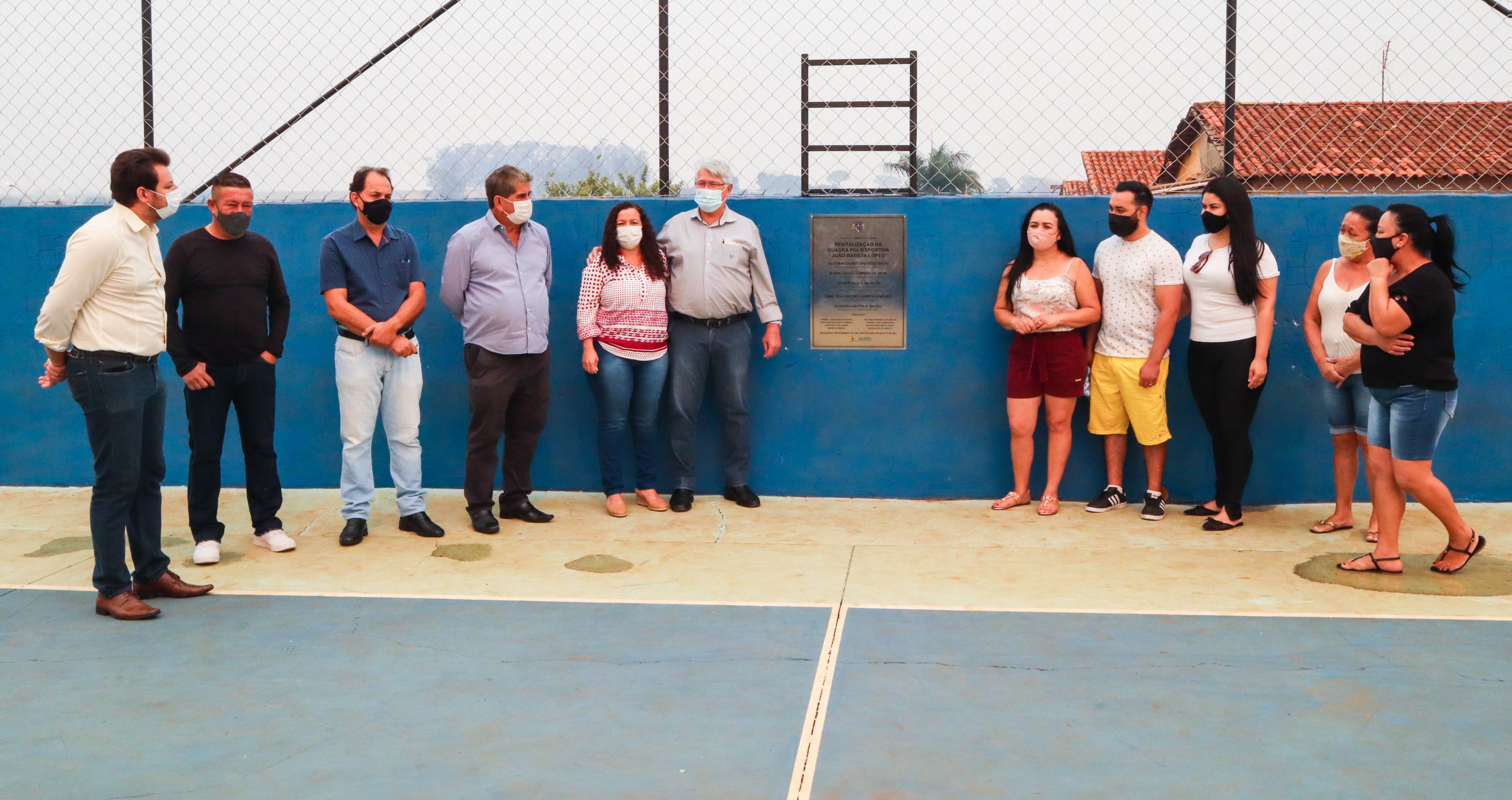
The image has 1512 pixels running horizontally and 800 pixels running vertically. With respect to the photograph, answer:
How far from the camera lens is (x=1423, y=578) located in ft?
15.6

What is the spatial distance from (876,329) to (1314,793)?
13.1ft

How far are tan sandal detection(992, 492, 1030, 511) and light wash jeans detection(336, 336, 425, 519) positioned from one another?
2964mm

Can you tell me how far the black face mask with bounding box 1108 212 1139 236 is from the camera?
19.2 ft

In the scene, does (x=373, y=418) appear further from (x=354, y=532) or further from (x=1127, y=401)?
(x=1127, y=401)

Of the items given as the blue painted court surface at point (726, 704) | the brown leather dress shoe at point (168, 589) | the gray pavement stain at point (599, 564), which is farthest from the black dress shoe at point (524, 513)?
the brown leather dress shoe at point (168, 589)

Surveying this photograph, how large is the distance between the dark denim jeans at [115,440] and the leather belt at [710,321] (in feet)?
8.47

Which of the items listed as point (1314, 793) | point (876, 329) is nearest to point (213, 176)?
point (876, 329)

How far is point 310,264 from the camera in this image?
22.2 feet

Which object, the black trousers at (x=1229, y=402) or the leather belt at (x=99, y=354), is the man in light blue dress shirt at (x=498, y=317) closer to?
the leather belt at (x=99, y=354)

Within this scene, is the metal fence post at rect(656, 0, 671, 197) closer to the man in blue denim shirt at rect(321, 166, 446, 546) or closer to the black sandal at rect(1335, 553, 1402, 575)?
the man in blue denim shirt at rect(321, 166, 446, 546)

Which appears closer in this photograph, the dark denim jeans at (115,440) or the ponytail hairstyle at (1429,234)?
the dark denim jeans at (115,440)

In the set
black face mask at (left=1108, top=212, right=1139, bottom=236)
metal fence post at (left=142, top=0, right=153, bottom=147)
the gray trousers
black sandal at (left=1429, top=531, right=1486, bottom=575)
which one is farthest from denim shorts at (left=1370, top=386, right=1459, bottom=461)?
metal fence post at (left=142, top=0, right=153, bottom=147)

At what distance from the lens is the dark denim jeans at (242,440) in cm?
520

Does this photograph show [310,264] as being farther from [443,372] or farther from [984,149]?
[984,149]
